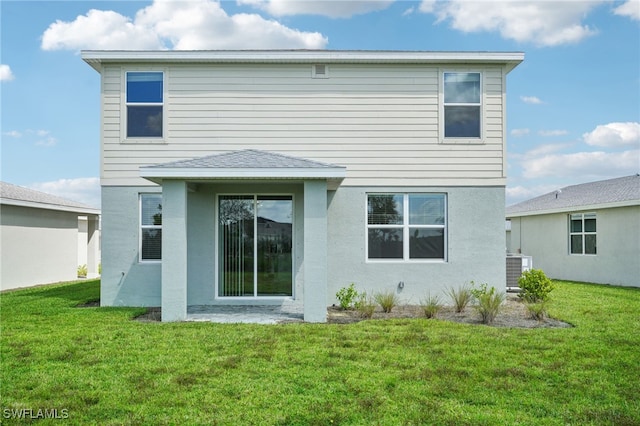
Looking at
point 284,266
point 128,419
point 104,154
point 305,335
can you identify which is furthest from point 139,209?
point 128,419

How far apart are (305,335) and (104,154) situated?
675cm

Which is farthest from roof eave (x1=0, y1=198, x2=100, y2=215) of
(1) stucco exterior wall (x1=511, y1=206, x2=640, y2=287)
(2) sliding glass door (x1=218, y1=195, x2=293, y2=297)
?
(1) stucco exterior wall (x1=511, y1=206, x2=640, y2=287)

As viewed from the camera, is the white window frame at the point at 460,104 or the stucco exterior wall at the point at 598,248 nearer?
the white window frame at the point at 460,104

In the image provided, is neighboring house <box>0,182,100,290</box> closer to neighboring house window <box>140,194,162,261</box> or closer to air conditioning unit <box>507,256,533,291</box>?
neighboring house window <box>140,194,162,261</box>

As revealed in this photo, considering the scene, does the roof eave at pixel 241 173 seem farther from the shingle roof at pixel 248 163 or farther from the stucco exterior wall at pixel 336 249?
the stucco exterior wall at pixel 336 249

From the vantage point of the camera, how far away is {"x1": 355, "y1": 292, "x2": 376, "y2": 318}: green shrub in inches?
365

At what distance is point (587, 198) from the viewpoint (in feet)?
61.5

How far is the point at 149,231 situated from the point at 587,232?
15865mm

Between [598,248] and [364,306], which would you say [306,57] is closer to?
[364,306]

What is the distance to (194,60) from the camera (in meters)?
11.0

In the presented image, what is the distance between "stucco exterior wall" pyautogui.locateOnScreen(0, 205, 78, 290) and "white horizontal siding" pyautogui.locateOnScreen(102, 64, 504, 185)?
8.73 m

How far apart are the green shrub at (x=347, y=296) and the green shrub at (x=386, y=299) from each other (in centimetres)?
49

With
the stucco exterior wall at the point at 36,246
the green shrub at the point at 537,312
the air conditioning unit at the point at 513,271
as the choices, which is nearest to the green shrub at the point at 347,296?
the green shrub at the point at 537,312

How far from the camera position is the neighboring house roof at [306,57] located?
10875 mm
